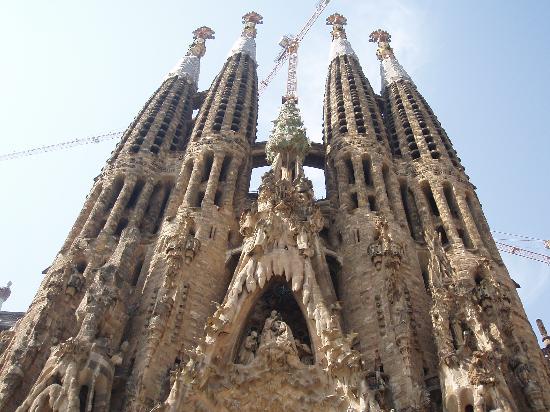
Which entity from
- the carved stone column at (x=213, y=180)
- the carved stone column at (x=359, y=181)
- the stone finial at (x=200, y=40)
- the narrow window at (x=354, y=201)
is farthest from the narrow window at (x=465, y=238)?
the stone finial at (x=200, y=40)

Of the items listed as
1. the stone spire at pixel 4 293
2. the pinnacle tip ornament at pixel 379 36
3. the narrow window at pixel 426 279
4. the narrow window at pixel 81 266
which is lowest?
the narrow window at pixel 81 266

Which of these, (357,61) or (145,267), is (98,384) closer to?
(145,267)

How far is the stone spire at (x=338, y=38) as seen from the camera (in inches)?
1623

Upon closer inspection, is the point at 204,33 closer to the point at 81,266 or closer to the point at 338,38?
the point at 338,38

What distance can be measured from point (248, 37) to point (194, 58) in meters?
5.24

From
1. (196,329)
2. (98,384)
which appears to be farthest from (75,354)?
(196,329)

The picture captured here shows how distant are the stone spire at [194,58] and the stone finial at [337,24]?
891 centimetres

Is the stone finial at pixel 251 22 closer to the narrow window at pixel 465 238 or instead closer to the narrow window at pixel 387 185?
the narrow window at pixel 387 185

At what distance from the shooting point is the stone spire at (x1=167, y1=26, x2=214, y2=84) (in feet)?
123

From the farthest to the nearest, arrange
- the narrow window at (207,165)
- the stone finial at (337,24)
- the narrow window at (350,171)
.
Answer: the stone finial at (337,24), the narrow window at (350,171), the narrow window at (207,165)

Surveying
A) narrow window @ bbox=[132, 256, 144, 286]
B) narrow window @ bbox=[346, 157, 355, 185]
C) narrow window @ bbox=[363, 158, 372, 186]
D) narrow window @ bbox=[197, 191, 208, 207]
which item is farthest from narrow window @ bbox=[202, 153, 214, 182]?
narrow window @ bbox=[363, 158, 372, 186]

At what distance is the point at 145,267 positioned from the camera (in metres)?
21.9

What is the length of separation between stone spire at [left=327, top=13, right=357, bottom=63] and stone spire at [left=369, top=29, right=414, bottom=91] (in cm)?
211

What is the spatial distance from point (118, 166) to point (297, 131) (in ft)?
25.5
